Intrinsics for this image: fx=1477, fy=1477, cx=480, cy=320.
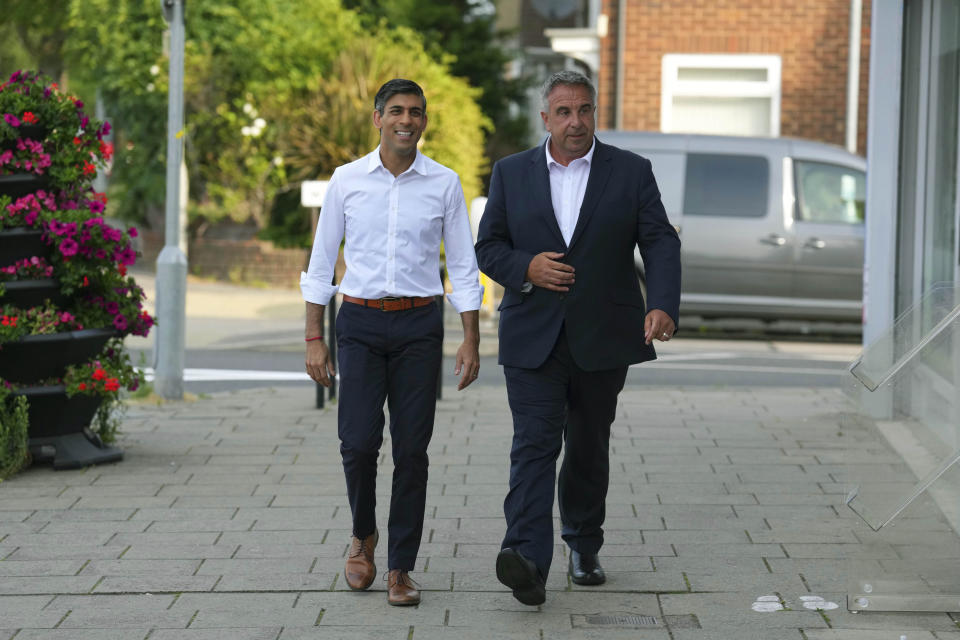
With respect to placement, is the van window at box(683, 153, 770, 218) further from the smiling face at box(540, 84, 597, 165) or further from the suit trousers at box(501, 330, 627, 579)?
the smiling face at box(540, 84, 597, 165)

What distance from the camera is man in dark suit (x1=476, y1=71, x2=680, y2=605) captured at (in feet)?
16.6

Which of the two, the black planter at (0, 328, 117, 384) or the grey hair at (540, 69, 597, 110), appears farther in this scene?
the black planter at (0, 328, 117, 384)

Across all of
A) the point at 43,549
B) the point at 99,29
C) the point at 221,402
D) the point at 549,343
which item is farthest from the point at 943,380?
the point at 99,29

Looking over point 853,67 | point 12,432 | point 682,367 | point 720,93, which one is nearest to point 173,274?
point 12,432

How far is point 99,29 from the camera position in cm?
2330

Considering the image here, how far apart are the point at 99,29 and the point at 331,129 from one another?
190 inches

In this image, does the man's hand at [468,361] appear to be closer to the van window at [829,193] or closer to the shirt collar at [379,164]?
the shirt collar at [379,164]

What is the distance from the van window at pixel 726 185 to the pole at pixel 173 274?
690 cm

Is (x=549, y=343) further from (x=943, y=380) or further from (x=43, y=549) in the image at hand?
(x=43, y=549)

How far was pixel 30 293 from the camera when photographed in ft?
24.2

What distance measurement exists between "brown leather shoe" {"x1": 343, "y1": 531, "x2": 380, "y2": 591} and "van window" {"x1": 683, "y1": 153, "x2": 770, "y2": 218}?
→ 11.0 m

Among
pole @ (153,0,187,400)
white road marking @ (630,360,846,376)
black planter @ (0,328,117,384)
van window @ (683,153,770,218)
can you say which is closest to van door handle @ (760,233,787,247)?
van window @ (683,153,770,218)

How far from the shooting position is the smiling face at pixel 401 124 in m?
5.03

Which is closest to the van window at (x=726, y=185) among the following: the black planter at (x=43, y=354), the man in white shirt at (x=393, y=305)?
the black planter at (x=43, y=354)
